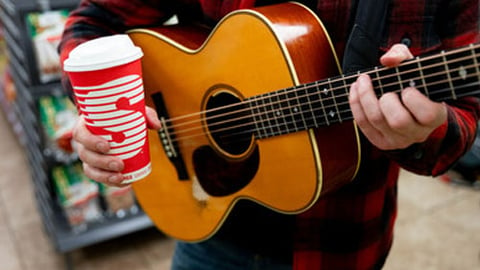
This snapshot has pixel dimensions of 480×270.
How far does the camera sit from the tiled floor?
2.18 metres

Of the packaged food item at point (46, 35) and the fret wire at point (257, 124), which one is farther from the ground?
the fret wire at point (257, 124)

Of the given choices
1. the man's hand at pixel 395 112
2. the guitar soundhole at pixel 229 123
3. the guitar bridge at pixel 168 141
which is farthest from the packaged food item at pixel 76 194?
the man's hand at pixel 395 112

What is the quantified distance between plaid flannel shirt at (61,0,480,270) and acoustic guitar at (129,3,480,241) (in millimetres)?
65

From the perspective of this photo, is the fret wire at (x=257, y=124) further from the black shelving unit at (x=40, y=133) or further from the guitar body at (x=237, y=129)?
the black shelving unit at (x=40, y=133)

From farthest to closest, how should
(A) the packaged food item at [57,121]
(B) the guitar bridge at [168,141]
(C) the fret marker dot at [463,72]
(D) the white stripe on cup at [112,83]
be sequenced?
(A) the packaged food item at [57,121] → (B) the guitar bridge at [168,141] → (D) the white stripe on cup at [112,83] → (C) the fret marker dot at [463,72]

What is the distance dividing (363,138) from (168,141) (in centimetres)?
44

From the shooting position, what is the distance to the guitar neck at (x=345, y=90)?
0.60 m

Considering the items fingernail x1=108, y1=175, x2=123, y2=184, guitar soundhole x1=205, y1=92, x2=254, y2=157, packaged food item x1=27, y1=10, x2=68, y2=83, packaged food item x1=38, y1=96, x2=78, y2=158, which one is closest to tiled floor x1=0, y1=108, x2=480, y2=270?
packaged food item x1=38, y1=96, x2=78, y2=158

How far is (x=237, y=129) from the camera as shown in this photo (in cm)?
92

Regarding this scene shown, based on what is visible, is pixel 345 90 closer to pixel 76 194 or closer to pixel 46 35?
pixel 46 35

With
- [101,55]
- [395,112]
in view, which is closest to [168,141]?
[101,55]

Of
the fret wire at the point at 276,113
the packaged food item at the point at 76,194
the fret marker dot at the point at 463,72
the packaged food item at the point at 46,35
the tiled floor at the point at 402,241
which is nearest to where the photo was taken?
the fret marker dot at the point at 463,72

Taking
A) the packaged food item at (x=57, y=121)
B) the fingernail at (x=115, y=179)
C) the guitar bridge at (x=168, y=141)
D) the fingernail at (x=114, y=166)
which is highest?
the fingernail at (x=114, y=166)

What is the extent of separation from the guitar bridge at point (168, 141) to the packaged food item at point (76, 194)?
1157mm
